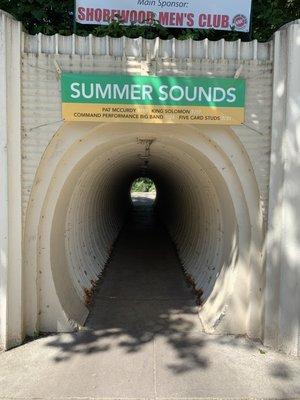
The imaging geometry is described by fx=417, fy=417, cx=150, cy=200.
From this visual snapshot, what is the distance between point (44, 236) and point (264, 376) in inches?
134

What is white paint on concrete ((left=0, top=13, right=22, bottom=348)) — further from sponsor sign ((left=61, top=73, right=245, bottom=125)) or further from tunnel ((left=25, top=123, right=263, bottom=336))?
sponsor sign ((left=61, top=73, right=245, bottom=125))

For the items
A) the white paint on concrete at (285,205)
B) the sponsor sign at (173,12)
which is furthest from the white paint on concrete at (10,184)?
the white paint on concrete at (285,205)

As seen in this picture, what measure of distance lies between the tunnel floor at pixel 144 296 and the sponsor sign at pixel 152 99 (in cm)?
315

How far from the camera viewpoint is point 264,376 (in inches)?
196

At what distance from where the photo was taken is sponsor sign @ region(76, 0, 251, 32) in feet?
22.0

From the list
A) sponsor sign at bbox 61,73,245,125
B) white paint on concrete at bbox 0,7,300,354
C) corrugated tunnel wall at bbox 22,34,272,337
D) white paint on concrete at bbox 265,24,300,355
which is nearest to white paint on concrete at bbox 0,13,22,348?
white paint on concrete at bbox 0,7,300,354

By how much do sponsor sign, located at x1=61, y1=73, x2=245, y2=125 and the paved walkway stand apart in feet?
10.1

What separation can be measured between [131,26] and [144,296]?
15.8 feet

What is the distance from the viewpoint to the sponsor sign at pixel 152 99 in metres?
5.41

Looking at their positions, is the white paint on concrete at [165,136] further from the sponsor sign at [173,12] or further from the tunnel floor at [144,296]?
the sponsor sign at [173,12]

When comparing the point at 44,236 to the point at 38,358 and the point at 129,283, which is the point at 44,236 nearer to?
the point at 38,358

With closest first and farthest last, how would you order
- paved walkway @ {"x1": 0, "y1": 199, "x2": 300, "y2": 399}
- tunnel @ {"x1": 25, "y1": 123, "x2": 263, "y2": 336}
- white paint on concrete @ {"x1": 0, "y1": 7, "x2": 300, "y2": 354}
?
1. paved walkway @ {"x1": 0, "y1": 199, "x2": 300, "y2": 399}
2. white paint on concrete @ {"x1": 0, "y1": 7, "x2": 300, "y2": 354}
3. tunnel @ {"x1": 25, "y1": 123, "x2": 263, "y2": 336}

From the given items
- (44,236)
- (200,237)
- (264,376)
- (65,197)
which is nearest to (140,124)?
(65,197)

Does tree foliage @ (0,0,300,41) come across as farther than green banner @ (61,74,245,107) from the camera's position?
Yes
